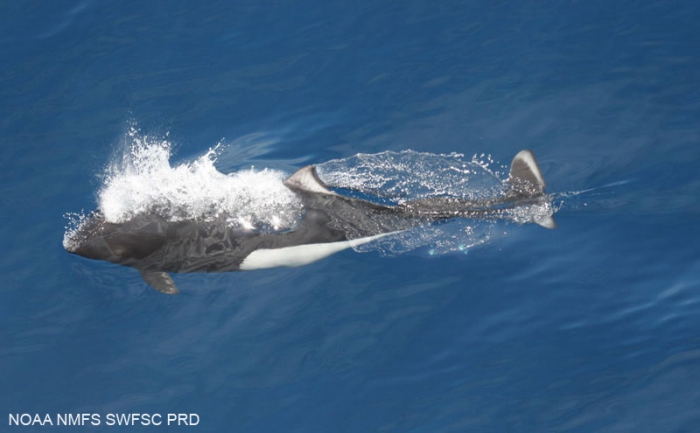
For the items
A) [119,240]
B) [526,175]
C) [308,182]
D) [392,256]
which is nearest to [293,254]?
[308,182]

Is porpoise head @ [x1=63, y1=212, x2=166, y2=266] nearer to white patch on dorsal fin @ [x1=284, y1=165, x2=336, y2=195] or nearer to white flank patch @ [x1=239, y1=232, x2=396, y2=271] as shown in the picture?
white flank patch @ [x1=239, y1=232, x2=396, y2=271]

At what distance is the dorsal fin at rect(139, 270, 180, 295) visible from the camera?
7195 millimetres

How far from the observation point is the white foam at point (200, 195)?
7.31 metres

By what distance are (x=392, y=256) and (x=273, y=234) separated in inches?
55.7

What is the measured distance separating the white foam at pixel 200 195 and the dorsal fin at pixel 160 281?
659mm

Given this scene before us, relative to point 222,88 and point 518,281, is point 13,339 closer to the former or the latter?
point 222,88

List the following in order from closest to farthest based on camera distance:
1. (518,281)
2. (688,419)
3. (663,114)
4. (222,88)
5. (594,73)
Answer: (688,419) < (518,281) < (663,114) < (594,73) < (222,88)

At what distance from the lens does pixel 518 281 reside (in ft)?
23.6

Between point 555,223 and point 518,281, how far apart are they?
2.56ft

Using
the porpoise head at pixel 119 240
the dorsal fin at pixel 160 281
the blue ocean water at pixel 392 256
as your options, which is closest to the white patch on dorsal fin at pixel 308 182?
the blue ocean water at pixel 392 256

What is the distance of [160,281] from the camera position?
723cm

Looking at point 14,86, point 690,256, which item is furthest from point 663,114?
point 14,86

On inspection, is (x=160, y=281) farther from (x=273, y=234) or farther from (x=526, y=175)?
(x=526, y=175)

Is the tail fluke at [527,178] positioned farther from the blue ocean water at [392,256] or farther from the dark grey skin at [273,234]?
the blue ocean water at [392,256]
